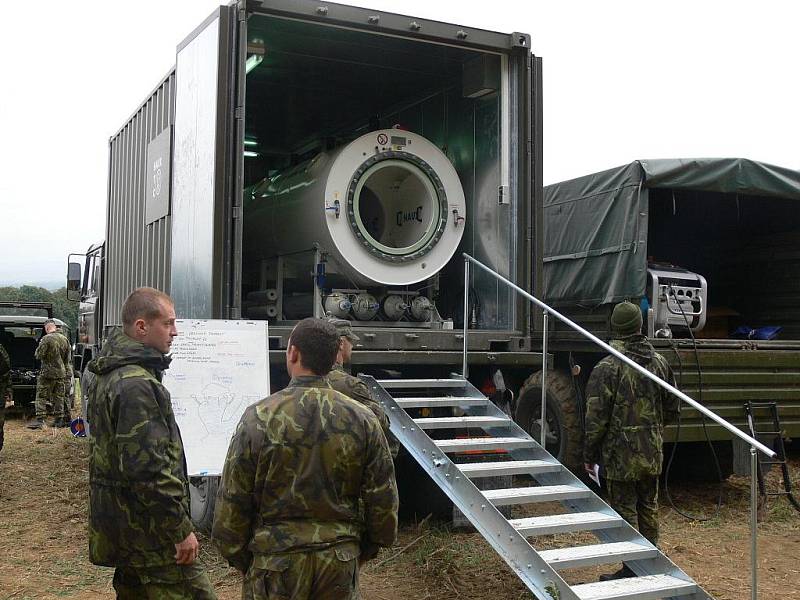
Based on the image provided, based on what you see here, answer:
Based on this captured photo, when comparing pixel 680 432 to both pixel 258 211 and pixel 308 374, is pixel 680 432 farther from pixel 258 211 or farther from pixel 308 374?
pixel 308 374

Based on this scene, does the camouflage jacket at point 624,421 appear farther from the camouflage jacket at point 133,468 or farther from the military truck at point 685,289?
the camouflage jacket at point 133,468

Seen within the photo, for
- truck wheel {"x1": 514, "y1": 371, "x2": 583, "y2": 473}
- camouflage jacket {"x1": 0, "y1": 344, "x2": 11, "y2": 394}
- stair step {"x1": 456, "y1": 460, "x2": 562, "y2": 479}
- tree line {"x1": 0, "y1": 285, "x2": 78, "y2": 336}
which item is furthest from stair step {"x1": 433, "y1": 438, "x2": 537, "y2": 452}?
tree line {"x1": 0, "y1": 285, "x2": 78, "y2": 336}

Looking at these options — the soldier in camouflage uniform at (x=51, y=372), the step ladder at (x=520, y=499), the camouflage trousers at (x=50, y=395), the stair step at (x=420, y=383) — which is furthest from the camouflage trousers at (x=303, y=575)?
the camouflage trousers at (x=50, y=395)

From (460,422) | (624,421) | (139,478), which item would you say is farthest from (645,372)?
(139,478)

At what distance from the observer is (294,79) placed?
7973 mm

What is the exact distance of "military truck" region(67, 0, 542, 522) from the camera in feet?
18.7

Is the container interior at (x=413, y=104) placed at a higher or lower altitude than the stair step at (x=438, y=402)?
higher

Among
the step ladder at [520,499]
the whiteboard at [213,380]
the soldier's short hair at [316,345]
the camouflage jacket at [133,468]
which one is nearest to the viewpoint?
the soldier's short hair at [316,345]

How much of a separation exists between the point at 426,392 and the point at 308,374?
3.60m

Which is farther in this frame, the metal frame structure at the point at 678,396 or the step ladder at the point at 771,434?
the step ladder at the point at 771,434

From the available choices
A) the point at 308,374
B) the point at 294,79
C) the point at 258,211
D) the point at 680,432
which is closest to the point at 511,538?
the point at 308,374

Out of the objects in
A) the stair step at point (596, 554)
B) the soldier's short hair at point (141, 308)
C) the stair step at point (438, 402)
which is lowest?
the stair step at point (596, 554)

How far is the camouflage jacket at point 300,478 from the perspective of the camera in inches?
109

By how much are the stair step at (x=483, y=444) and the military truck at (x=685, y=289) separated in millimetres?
1180
